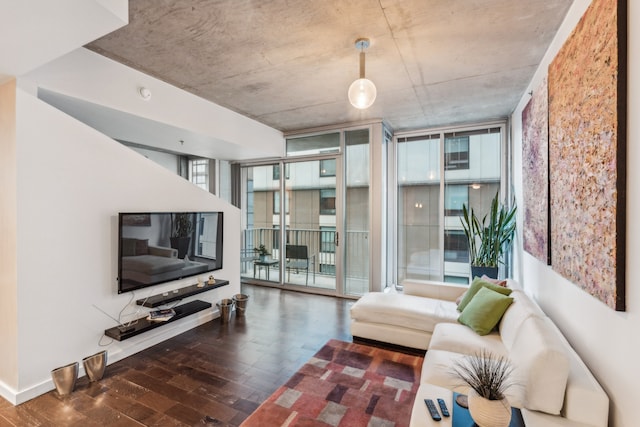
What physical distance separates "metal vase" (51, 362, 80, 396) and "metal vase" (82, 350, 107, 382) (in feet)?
0.38

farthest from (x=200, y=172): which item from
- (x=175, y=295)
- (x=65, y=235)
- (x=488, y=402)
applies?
(x=488, y=402)

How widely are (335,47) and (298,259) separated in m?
3.84

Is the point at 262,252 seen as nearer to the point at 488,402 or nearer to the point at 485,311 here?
the point at 485,311

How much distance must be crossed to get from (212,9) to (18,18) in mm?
1083

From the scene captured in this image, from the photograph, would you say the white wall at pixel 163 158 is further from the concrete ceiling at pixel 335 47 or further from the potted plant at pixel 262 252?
the concrete ceiling at pixel 335 47

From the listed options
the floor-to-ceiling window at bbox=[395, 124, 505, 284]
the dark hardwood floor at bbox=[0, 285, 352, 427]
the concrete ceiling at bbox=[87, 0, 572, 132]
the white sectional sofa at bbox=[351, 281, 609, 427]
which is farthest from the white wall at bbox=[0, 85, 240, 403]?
the floor-to-ceiling window at bbox=[395, 124, 505, 284]

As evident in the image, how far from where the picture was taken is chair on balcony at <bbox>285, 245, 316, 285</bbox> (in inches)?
220

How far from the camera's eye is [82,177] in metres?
2.70

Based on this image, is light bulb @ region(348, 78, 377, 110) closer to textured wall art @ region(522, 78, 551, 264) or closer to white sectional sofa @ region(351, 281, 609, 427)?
textured wall art @ region(522, 78, 551, 264)

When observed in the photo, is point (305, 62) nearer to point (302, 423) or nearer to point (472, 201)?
point (302, 423)

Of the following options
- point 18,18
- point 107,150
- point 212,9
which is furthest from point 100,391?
point 212,9

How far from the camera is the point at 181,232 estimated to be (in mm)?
3615

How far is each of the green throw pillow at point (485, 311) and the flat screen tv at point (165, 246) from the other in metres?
3.11

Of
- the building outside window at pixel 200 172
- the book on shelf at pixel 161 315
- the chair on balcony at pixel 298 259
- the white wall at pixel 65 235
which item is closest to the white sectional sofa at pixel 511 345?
the book on shelf at pixel 161 315
